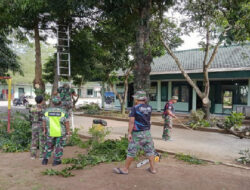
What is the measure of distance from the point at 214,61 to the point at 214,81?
1377mm

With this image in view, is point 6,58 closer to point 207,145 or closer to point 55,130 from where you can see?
point 55,130

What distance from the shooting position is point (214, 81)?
16.5 meters

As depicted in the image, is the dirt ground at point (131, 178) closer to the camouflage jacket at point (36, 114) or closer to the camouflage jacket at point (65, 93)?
the camouflage jacket at point (36, 114)

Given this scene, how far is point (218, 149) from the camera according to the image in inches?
274

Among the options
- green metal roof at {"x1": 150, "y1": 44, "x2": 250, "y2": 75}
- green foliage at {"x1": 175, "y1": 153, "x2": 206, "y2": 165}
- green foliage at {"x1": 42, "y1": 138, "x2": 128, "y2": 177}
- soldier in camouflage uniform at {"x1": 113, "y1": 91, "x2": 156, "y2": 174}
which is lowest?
green foliage at {"x1": 175, "y1": 153, "x2": 206, "y2": 165}

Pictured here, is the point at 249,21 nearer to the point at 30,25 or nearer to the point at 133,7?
the point at 133,7

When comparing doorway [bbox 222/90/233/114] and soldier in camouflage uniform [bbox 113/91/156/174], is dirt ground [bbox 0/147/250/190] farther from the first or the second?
doorway [bbox 222/90/233/114]

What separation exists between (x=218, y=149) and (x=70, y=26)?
766cm

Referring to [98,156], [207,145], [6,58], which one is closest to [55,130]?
[98,156]

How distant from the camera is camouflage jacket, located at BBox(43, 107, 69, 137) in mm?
5219

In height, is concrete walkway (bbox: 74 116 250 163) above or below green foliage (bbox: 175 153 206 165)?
below

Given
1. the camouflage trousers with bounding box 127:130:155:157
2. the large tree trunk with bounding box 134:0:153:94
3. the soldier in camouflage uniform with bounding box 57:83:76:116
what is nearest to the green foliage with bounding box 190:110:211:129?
the large tree trunk with bounding box 134:0:153:94

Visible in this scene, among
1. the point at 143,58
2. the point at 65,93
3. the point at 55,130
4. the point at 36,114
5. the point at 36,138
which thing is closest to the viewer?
the point at 55,130

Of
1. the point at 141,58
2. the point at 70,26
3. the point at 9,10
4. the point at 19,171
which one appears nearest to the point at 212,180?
the point at 141,58
